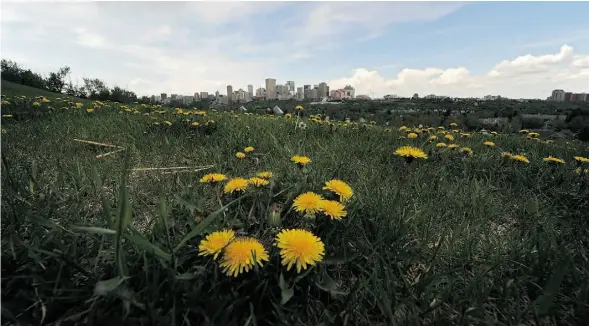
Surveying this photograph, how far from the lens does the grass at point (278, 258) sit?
37.3 inches

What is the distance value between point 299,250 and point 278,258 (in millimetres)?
105

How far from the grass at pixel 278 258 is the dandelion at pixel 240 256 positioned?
64 millimetres

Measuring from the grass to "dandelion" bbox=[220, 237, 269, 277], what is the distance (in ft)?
0.21

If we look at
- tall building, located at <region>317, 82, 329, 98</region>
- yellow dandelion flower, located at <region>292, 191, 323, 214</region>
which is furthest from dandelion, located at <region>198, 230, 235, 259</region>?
tall building, located at <region>317, 82, 329, 98</region>

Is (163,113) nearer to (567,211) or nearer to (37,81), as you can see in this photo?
(567,211)

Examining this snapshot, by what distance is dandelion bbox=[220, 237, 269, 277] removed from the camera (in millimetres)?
951

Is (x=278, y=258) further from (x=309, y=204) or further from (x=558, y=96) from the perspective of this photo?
(x=558, y=96)

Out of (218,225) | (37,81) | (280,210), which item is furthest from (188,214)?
(37,81)

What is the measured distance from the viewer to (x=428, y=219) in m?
1.63

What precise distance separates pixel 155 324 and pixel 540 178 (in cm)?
257

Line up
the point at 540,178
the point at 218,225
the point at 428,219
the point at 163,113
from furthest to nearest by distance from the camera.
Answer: the point at 163,113, the point at 540,178, the point at 428,219, the point at 218,225

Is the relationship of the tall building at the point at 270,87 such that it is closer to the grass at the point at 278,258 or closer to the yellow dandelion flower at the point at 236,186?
the grass at the point at 278,258

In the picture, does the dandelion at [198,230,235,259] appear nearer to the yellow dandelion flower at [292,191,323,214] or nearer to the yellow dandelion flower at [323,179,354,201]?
the yellow dandelion flower at [292,191,323,214]

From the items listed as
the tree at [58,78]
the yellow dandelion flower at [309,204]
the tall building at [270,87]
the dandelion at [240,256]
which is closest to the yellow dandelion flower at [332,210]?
the yellow dandelion flower at [309,204]
